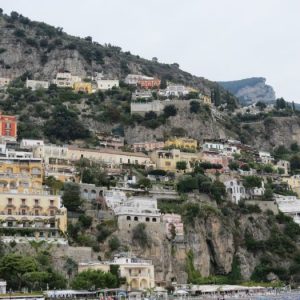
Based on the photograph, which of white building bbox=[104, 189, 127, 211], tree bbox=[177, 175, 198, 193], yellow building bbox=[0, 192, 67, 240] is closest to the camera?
yellow building bbox=[0, 192, 67, 240]

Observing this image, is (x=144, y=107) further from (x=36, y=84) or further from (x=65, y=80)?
(x=36, y=84)

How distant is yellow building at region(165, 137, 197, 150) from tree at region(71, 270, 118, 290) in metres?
39.3

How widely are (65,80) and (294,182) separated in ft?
137

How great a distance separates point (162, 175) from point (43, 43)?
55021 millimetres

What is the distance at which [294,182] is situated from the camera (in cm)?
9794

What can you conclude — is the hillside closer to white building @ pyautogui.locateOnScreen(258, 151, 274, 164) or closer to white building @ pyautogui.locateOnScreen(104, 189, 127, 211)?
white building @ pyautogui.locateOnScreen(258, 151, 274, 164)

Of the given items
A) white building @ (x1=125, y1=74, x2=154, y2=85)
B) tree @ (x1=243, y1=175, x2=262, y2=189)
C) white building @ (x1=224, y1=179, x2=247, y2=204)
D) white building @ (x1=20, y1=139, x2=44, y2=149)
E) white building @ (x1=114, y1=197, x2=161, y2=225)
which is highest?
white building @ (x1=125, y1=74, x2=154, y2=85)

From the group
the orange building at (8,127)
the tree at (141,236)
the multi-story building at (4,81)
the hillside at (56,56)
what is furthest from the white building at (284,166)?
the multi-story building at (4,81)

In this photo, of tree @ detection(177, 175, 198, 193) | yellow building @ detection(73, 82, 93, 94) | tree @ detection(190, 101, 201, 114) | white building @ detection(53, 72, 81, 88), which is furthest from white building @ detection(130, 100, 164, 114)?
tree @ detection(177, 175, 198, 193)

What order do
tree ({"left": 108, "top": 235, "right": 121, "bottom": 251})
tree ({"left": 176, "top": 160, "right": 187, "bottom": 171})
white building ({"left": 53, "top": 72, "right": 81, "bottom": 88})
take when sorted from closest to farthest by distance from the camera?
tree ({"left": 108, "top": 235, "right": 121, "bottom": 251}) → tree ({"left": 176, "top": 160, "right": 187, "bottom": 171}) → white building ({"left": 53, "top": 72, "right": 81, "bottom": 88})

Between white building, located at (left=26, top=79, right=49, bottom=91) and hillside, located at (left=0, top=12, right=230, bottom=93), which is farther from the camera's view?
hillside, located at (left=0, top=12, right=230, bottom=93)

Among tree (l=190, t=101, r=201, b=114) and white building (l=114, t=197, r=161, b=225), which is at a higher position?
tree (l=190, t=101, r=201, b=114)

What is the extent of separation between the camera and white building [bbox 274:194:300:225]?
8481 cm

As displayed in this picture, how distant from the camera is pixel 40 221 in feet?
209
